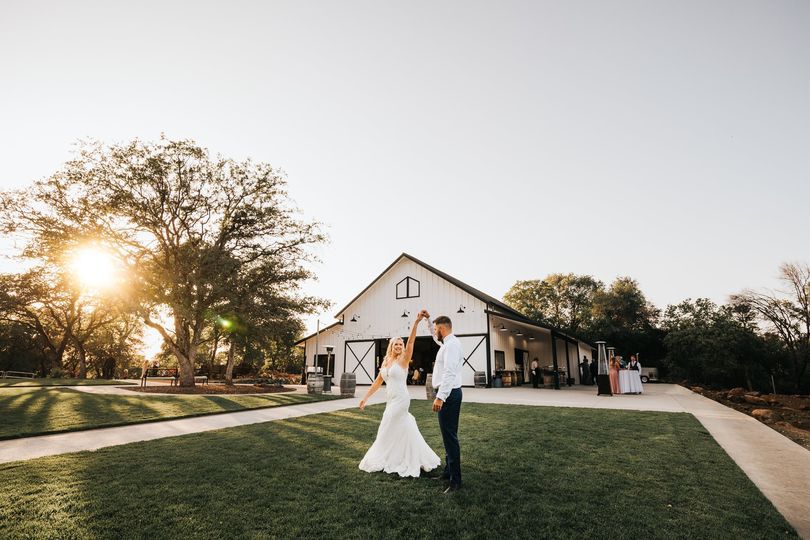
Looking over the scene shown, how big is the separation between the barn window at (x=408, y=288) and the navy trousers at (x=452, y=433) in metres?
19.0

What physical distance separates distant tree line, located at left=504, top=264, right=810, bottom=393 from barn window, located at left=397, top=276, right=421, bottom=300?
23.6m

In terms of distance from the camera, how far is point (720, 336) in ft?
96.0

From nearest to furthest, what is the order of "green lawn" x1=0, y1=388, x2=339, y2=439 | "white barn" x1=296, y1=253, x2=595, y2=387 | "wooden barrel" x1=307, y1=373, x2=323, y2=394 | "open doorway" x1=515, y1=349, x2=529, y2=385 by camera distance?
1. "green lawn" x1=0, y1=388, x2=339, y2=439
2. "wooden barrel" x1=307, y1=373, x2=323, y2=394
3. "white barn" x1=296, y1=253, x2=595, y2=387
4. "open doorway" x1=515, y1=349, x2=529, y2=385

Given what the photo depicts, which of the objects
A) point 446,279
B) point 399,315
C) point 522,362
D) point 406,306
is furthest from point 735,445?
point 522,362

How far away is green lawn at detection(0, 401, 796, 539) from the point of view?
10.2ft

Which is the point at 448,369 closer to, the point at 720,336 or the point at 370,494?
the point at 370,494

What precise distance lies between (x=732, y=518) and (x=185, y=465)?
5826 millimetres

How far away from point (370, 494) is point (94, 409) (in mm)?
8965

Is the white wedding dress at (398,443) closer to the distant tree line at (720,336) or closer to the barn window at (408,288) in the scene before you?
the barn window at (408,288)

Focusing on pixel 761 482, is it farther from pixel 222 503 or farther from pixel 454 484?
pixel 222 503

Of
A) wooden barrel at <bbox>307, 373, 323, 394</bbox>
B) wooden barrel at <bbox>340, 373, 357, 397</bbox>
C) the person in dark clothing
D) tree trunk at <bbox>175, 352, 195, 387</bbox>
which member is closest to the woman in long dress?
the person in dark clothing

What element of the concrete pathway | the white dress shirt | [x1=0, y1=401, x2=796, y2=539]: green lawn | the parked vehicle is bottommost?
the parked vehicle

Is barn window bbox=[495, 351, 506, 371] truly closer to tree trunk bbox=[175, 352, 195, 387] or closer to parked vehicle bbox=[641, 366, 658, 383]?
tree trunk bbox=[175, 352, 195, 387]

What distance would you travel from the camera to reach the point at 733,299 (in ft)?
105
